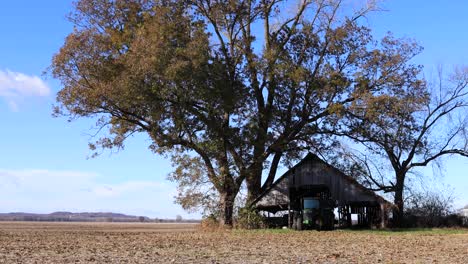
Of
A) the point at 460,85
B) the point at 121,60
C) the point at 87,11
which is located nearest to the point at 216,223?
the point at 121,60

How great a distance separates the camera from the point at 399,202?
4409cm

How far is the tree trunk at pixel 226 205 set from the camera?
39000mm

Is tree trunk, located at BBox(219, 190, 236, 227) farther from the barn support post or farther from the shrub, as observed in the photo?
the barn support post

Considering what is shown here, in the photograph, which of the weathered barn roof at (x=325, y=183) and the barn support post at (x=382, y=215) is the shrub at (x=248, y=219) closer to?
the weathered barn roof at (x=325, y=183)

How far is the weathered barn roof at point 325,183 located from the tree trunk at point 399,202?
1.58 metres

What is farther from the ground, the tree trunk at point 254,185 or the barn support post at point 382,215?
the tree trunk at point 254,185

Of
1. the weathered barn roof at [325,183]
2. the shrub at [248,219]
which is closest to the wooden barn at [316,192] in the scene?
the weathered barn roof at [325,183]

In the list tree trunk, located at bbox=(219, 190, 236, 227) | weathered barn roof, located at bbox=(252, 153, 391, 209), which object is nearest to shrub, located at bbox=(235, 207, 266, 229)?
tree trunk, located at bbox=(219, 190, 236, 227)

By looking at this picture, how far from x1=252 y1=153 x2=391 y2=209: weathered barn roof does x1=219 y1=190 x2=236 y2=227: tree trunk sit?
120 inches

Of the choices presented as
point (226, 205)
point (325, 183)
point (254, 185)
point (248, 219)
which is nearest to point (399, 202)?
point (325, 183)

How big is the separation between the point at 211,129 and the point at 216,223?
6.33m

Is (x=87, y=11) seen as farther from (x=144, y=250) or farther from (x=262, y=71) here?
(x=144, y=250)

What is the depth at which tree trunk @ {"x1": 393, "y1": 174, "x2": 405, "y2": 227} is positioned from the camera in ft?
143

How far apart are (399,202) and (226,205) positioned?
13.5m
